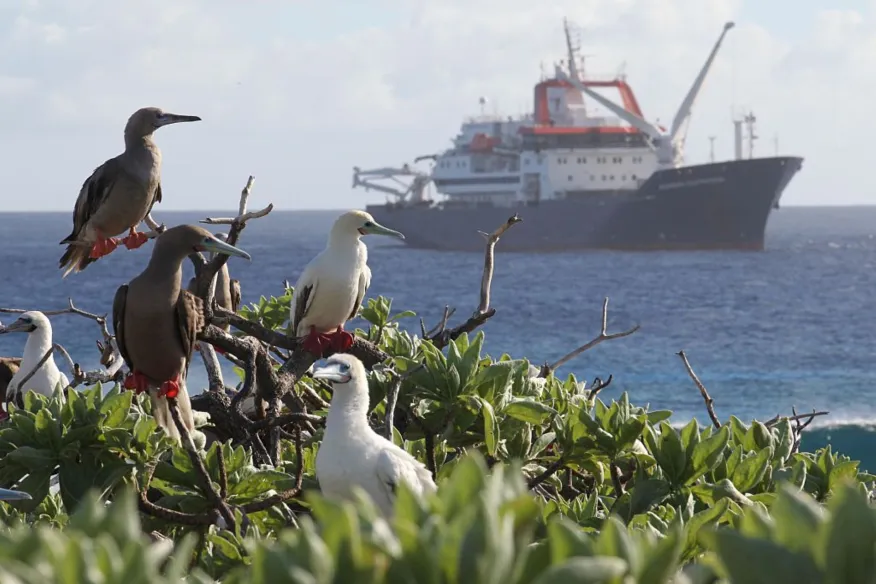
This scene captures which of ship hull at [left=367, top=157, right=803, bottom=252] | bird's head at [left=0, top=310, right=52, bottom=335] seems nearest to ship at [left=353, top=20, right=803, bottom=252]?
ship hull at [left=367, top=157, right=803, bottom=252]

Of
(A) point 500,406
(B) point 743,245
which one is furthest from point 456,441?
(B) point 743,245

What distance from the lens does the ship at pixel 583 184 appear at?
54375mm

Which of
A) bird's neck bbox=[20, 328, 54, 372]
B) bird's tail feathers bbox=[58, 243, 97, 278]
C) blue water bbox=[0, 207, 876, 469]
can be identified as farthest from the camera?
blue water bbox=[0, 207, 876, 469]

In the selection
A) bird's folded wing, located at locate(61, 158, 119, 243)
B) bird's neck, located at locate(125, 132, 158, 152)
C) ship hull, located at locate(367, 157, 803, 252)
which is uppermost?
bird's neck, located at locate(125, 132, 158, 152)

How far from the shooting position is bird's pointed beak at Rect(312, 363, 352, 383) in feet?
8.63

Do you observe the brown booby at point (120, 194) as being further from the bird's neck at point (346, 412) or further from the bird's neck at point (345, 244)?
the bird's neck at point (346, 412)

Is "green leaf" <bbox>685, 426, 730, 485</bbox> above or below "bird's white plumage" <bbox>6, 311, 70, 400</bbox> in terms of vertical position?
above

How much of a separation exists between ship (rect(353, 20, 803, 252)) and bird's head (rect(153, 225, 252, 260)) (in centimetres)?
5136

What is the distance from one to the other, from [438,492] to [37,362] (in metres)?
4.50

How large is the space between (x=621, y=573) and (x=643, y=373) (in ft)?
91.6

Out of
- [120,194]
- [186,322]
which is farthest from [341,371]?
[120,194]

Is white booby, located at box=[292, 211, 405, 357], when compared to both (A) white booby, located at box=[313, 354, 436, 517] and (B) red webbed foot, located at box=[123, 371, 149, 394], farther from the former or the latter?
(A) white booby, located at box=[313, 354, 436, 517]

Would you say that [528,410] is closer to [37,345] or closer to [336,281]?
[336,281]

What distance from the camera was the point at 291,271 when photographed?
187ft
